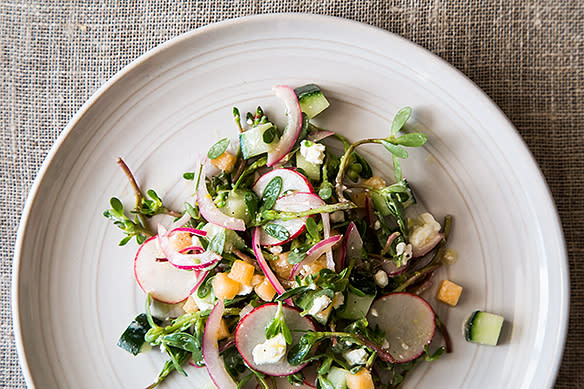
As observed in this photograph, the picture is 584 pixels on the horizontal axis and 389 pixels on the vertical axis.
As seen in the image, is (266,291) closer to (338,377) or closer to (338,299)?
(338,299)

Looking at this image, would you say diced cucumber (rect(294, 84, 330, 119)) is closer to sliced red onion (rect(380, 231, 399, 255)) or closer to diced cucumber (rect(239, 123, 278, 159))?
diced cucumber (rect(239, 123, 278, 159))

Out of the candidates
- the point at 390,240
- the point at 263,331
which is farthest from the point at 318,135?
the point at 263,331

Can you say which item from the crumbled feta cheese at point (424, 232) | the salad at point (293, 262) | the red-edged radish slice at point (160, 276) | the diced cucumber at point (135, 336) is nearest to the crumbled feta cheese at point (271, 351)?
the salad at point (293, 262)

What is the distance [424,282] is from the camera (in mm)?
1787

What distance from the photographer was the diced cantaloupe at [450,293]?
1.76m

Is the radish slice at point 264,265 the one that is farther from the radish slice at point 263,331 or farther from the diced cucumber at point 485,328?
the diced cucumber at point 485,328

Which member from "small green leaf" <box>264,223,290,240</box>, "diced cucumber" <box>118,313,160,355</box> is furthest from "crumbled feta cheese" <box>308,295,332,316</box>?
"diced cucumber" <box>118,313,160,355</box>

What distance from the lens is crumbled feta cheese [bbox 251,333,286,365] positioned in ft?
5.36

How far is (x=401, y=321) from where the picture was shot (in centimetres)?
173

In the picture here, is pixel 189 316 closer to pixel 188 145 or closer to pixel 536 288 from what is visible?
pixel 188 145

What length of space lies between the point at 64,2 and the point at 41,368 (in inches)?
59.0

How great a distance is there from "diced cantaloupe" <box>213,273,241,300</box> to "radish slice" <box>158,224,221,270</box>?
6cm

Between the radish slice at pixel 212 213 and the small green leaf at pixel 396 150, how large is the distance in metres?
0.58

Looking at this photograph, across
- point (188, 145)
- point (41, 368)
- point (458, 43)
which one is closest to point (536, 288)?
point (458, 43)
